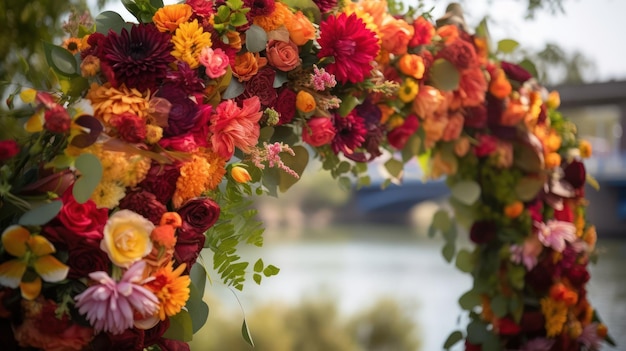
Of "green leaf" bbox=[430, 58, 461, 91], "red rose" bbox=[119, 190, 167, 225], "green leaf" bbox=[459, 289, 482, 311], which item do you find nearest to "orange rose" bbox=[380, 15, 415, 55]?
"green leaf" bbox=[430, 58, 461, 91]

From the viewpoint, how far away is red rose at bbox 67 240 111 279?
38.0 inches

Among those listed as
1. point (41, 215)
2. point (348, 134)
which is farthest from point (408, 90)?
point (41, 215)

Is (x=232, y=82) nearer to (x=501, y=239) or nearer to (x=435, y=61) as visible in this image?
(x=435, y=61)

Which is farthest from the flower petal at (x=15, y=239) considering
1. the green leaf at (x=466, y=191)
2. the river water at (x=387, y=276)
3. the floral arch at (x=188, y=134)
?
the river water at (x=387, y=276)

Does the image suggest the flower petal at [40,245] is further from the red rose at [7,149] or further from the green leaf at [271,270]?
the green leaf at [271,270]

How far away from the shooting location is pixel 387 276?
7.44 m

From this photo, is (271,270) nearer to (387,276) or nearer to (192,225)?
(192,225)

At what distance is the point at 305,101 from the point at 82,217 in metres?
0.48

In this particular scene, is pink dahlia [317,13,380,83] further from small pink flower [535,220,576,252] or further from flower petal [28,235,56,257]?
small pink flower [535,220,576,252]

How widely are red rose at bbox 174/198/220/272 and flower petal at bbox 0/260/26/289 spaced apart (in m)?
0.22

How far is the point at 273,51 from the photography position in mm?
1254

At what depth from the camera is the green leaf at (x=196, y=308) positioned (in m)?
1.11

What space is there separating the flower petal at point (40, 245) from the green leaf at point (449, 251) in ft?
4.39

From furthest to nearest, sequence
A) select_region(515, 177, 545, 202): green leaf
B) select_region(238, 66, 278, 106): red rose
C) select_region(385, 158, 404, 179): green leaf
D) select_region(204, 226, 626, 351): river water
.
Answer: select_region(204, 226, 626, 351): river water
select_region(515, 177, 545, 202): green leaf
select_region(385, 158, 404, 179): green leaf
select_region(238, 66, 278, 106): red rose
